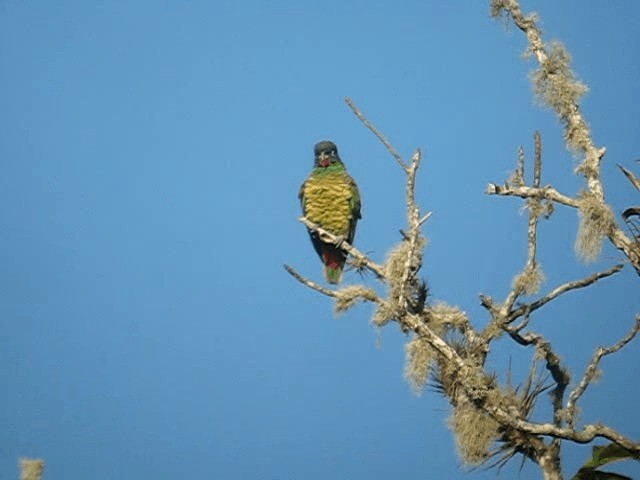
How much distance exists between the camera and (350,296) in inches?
214

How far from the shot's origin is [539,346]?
5285mm

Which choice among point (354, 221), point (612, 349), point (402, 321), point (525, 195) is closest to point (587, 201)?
point (525, 195)

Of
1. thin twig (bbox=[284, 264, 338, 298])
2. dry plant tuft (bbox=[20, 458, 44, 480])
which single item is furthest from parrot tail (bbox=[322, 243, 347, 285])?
dry plant tuft (bbox=[20, 458, 44, 480])

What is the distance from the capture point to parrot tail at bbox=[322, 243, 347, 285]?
9312 mm

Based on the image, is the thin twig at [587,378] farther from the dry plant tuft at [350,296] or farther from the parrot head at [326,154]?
the parrot head at [326,154]

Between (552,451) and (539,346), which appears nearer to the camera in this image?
(552,451)

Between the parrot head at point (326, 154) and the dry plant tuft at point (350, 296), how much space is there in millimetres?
4266

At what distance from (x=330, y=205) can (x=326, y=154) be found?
62 centimetres

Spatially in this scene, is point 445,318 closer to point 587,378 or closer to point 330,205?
point 587,378

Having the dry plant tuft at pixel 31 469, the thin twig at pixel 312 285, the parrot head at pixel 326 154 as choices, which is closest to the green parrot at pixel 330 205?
the parrot head at pixel 326 154

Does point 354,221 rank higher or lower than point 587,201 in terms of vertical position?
higher

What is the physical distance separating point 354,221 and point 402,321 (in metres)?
4.48

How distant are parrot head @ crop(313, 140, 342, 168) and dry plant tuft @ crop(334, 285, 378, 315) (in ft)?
14.0

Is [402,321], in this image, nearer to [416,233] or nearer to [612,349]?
[416,233]
